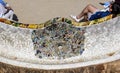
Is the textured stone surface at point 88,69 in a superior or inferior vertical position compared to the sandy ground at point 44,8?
inferior

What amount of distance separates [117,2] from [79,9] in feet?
2.63

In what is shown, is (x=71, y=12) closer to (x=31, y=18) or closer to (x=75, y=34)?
(x=31, y=18)

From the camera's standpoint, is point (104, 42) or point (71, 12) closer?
point (104, 42)

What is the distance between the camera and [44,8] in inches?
192

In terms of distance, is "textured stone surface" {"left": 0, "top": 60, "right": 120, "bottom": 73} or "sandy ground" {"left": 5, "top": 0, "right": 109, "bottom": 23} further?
"sandy ground" {"left": 5, "top": 0, "right": 109, "bottom": 23}

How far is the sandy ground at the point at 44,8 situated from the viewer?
4.77 meters

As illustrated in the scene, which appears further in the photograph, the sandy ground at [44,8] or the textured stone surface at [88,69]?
the sandy ground at [44,8]

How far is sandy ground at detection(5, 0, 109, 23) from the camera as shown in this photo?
4770 mm

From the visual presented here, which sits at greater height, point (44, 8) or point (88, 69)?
point (44, 8)

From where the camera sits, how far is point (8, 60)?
3.96 metres

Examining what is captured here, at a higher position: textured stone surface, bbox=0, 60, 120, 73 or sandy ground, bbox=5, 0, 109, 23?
sandy ground, bbox=5, 0, 109, 23

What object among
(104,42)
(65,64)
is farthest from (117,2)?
(65,64)

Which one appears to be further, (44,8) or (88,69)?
(44,8)

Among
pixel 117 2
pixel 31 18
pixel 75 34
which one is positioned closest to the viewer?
pixel 75 34
